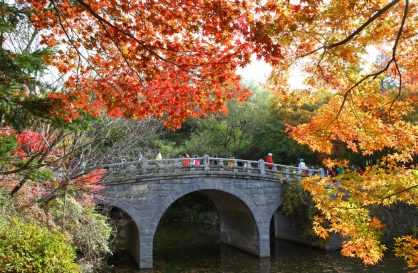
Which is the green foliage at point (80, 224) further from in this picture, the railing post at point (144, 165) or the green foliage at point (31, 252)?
the railing post at point (144, 165)

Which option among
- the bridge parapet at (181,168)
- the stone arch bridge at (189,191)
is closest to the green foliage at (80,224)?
the bridge parapet at (181,168)

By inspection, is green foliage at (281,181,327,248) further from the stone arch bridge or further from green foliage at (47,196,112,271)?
green foliage at (47,196,112,271)

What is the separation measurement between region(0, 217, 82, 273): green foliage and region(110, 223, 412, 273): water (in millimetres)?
8763

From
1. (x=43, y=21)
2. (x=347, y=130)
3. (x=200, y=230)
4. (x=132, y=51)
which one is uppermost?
(x=43, y=21)

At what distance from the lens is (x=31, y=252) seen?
4.80 meters

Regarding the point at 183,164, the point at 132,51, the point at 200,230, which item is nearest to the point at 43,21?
the point at 132,51

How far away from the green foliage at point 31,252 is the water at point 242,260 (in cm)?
876

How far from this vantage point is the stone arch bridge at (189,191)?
13789mm

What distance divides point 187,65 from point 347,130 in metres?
2.78

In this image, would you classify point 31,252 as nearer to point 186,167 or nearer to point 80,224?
point 80,224

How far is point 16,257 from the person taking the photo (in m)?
4.57

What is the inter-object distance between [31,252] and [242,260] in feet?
37.9

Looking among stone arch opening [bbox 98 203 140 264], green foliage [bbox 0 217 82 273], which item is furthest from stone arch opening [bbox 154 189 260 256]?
green foliage [bbox 0 217 82 273]

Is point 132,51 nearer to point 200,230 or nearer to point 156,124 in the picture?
point 156,124
